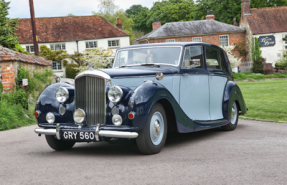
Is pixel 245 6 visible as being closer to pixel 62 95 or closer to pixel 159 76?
pixel 159 76

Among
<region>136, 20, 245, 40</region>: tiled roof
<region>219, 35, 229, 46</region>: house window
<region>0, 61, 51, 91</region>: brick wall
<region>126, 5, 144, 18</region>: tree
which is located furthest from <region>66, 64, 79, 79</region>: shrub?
<region>126, 5, 144, 18</region>: tree

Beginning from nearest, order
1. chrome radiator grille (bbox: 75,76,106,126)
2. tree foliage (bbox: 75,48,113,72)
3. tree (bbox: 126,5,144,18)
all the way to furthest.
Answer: chrome radiator grille (bbox: 75,76,106,126), tree foliage (bbox: 75,48,113,72), tree (bbox: 126,5,144,18)

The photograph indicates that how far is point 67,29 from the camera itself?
177 feet

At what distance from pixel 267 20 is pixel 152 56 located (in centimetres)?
4719

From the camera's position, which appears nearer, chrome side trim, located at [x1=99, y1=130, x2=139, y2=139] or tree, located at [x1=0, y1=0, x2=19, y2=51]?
chrome side trim, located at [x1=99, y1=130, x2=139, y2=139]

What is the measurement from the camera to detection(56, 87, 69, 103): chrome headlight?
6.11 metres

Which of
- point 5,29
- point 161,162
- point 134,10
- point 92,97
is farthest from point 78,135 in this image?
point 134,10

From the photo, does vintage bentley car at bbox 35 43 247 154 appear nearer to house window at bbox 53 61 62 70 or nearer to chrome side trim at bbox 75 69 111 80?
chrome side trim at bbox 75 69 111 80

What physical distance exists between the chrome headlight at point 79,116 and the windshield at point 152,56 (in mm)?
1843

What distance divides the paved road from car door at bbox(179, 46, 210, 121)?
595 millimetres

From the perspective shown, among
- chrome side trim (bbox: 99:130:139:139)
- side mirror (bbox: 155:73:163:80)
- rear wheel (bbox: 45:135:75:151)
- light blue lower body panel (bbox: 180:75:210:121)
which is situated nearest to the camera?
chrome side trim (bbox: 99:130:139:139)

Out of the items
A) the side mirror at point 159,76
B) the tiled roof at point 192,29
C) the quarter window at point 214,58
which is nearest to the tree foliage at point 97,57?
the tiled roof at point 192,29

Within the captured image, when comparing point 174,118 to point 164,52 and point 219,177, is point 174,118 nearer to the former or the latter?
point 164,52

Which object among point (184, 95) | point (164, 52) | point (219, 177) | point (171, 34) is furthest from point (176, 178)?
point (171, 34)
